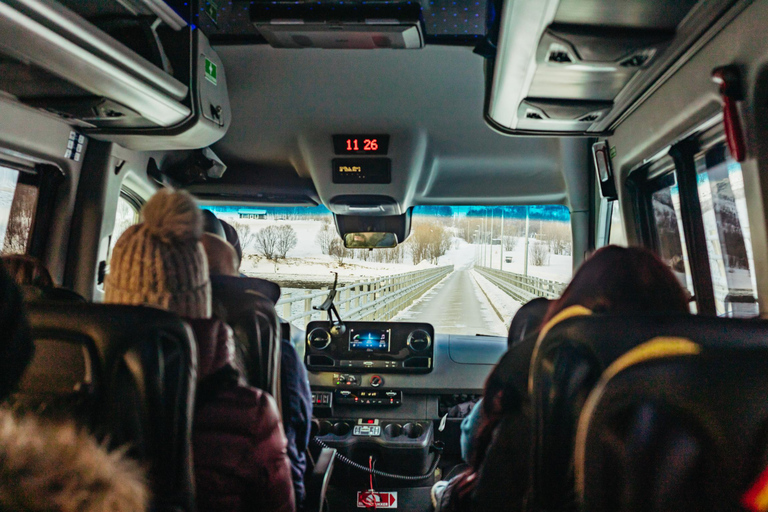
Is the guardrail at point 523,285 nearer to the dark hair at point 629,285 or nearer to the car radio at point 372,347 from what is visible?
the car radio at point 372,347

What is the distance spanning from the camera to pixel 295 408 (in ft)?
7.66

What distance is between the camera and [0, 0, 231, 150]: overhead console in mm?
2047

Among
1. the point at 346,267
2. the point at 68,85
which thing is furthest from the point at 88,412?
the point at 346,267

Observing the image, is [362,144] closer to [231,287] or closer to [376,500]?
[231,287]

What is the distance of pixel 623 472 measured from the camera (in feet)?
2.87

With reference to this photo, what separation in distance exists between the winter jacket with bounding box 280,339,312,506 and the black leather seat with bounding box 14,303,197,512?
118cm

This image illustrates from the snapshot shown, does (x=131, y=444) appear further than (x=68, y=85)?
No

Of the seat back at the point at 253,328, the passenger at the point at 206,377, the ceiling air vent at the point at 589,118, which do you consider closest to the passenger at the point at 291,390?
the seat back at the point at 253,328

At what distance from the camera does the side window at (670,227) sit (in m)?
2.78

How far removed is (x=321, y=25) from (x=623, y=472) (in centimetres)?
252

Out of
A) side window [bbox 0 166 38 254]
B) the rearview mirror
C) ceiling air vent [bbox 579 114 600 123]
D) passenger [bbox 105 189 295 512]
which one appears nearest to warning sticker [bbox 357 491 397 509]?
the rearview mirror

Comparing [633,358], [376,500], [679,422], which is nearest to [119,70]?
[633,358]

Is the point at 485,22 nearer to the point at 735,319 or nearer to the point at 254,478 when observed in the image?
the point at 735,319

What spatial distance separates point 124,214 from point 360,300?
203 centimetres
